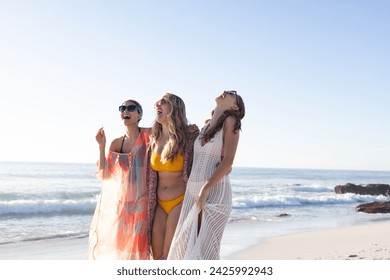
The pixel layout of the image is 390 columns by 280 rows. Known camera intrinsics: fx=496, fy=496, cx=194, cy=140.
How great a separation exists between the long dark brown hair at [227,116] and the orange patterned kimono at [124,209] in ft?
2.79

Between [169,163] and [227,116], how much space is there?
76cm

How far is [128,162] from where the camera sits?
532 centimetres

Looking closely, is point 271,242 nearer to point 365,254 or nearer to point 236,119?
point 365,254

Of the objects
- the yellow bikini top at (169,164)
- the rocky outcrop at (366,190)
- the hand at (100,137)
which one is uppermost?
the hand at (100,137)

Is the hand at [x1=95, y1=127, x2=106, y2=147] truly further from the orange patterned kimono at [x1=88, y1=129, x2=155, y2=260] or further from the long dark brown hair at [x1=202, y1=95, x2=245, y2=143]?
the long dark brown hair at [x1=202, y1=95, x2=245, y2=143]

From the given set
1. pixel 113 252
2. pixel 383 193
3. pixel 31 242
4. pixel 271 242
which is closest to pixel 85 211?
pixel 31 242

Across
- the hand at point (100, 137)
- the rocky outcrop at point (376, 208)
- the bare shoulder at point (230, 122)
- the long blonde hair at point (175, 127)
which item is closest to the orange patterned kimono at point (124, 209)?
the hand at point (100, 137)

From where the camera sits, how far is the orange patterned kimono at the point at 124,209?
518cm

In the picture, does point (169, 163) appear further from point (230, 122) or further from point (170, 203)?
point (230, 122)

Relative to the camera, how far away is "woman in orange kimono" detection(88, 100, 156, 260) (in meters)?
5.18

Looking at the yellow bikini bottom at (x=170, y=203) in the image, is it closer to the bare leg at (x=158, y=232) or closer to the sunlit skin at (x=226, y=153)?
the bare leg at (x=158, y=232)

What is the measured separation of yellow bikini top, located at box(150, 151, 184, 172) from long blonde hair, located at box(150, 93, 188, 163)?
0.15 feet

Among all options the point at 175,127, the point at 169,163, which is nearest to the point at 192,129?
the point at 175,127

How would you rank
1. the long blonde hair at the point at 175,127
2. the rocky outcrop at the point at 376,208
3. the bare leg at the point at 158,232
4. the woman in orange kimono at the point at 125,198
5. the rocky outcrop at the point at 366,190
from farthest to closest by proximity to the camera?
the rocky outcrop at the point at 366,190 < the rocky outcrop at the point at 376,208 < the woman in orange kimono at the point at 125,198 < the bare leg at the point at 158,232 < the long blonde hair at the point at 175,127
